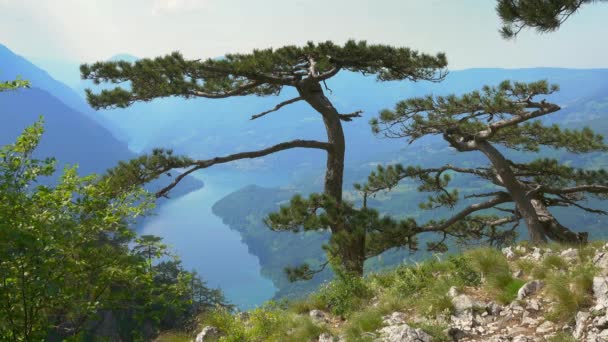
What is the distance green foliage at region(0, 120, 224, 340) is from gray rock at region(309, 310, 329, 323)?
1976 mm

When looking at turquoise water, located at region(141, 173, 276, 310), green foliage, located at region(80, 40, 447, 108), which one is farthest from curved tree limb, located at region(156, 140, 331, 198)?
turquoise water, located at region(141, 173, 276, 310)

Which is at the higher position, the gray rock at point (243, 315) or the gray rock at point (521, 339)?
the gray rock at point (521, 339)

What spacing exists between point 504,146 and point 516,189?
175 cm

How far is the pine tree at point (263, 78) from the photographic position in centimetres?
896

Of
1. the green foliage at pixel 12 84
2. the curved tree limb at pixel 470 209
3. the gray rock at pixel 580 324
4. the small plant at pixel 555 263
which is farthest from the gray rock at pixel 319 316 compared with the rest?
the curved tree limb at pixel 470 209

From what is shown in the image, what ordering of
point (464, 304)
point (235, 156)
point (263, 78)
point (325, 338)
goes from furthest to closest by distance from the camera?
point (263, 78)
point (235, 156)
point (325, 338)
point (464, 304)

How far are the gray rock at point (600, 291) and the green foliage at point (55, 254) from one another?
13.8 feet

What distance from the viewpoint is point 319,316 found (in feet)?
20.9

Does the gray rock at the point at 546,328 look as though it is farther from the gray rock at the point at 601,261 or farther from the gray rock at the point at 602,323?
Answer: the gray rock at the point at 601,261

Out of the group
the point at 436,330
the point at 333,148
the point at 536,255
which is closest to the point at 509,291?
the point at 436,330

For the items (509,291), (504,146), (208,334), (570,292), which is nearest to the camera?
(570,292)

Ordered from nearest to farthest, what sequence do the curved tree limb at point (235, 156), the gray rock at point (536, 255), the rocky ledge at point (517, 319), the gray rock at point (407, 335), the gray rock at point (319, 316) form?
1. the rocky ledge at point (517, 319)
2. the gray rock at point (407, 335)
3. the gray rock at point (319, 316)
4. the gray rock at point (536, 255)
5. the curved tree limb at point (235, 156)

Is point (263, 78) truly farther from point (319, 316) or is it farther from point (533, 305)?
point (533, 305)

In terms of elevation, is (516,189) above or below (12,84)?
below
